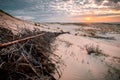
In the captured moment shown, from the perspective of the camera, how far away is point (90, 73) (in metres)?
5.66

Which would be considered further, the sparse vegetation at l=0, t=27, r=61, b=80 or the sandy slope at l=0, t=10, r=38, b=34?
the sandy slope at l=0, t=10, r=38, b=34

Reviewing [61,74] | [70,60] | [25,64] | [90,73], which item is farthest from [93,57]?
[25,64]

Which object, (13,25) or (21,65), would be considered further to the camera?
(13,25)

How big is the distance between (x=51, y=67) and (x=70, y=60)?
1.71 m

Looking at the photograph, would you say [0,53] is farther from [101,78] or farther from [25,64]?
[101,78]

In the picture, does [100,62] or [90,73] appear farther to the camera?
[100,62]

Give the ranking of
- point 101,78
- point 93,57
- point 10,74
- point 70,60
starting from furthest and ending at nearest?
point 93,57
point 70,60
point 101,78
point 10,74

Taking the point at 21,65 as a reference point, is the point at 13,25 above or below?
above

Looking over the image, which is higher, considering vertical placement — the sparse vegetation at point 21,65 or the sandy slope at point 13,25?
the sandy slope at point 13,25

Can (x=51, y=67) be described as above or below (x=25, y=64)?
below

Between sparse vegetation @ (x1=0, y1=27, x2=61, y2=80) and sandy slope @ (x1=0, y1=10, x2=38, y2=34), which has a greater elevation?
sandy slope @ (x1=0, y1=10, x2=38, y2=34)

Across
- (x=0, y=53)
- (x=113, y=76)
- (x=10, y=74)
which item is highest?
(x=0, y=53)

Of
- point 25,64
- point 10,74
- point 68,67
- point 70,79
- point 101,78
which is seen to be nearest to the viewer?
point 10,74

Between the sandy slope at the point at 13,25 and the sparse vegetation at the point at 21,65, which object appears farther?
the sandy slope at the point at 13,25
